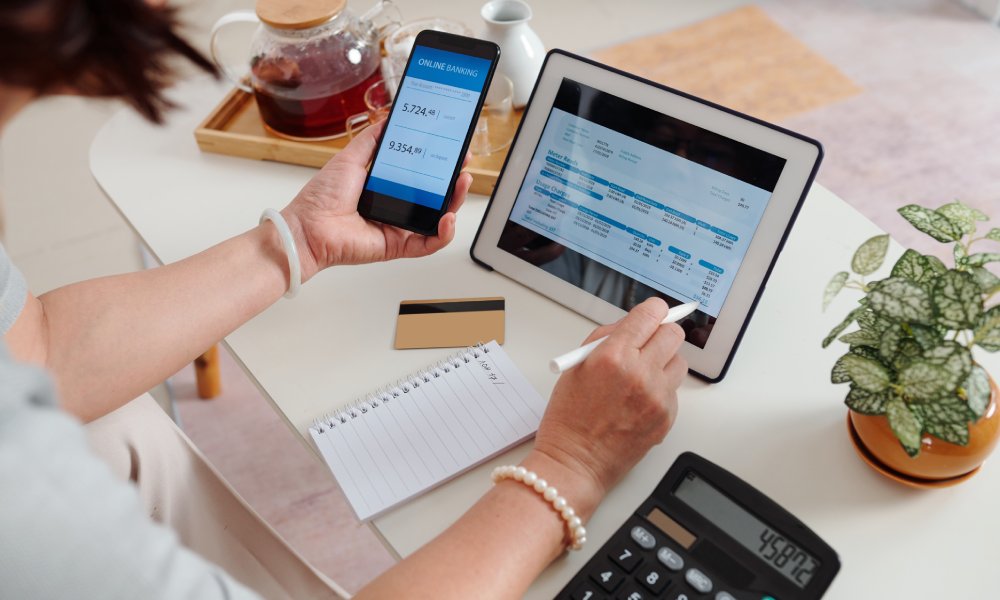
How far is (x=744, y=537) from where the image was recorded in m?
0.71

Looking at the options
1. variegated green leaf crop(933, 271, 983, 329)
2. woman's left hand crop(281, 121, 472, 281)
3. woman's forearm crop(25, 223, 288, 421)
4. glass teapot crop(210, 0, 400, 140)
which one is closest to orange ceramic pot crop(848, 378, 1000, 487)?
variegated green leaf crop(933, 271, 983, 329)

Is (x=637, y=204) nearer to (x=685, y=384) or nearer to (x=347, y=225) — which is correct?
(x=685, y=384)

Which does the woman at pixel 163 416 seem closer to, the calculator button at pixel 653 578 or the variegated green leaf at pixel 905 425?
the calculator button at pixel 653 578

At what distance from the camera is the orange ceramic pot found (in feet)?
2.34

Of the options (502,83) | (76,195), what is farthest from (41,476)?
(76,195)

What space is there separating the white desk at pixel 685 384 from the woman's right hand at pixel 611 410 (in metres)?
0.02

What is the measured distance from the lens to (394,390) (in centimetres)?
88

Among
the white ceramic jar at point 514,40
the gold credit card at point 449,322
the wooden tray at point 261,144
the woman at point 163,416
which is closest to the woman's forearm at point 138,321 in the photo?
the woman at point 163,416

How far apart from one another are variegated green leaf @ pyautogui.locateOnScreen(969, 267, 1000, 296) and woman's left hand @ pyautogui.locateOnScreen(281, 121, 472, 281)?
54 centimetres

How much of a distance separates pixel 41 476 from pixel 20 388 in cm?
6

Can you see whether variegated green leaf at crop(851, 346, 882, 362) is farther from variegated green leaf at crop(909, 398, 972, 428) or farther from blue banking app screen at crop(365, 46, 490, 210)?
blue banking app screen at crop(365, 46, 490, 210)

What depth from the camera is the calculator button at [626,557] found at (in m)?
0.70

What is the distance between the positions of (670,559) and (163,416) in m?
0.67

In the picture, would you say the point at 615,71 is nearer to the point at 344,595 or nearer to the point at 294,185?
the point at 294,185
